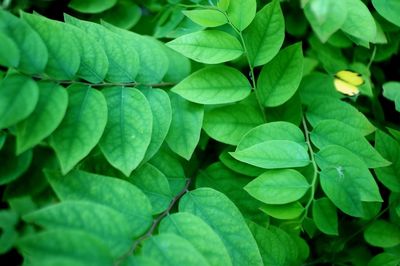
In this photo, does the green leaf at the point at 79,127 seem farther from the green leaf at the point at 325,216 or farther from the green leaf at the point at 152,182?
the green leaf at the point at 325,216

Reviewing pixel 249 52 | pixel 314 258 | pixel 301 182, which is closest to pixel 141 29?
pixel 249 52

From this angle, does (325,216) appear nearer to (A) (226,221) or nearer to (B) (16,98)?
(A) (226,221)

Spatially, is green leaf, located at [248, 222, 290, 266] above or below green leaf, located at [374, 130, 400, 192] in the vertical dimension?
below

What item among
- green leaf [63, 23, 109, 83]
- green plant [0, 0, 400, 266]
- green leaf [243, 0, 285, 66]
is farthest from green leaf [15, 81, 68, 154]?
green leaf [243, 0, 285, 66]

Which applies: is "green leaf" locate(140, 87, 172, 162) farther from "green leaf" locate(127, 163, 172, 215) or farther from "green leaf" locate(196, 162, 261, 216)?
"green leaf" locate(196, 162, 261, 216)

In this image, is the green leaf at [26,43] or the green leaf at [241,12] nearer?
the green leaf at [26,43]

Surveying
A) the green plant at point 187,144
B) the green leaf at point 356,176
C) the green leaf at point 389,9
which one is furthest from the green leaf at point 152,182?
the green leaf at point 389,9

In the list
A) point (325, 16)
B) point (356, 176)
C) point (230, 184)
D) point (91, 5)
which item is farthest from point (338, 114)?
point (91, 5)
